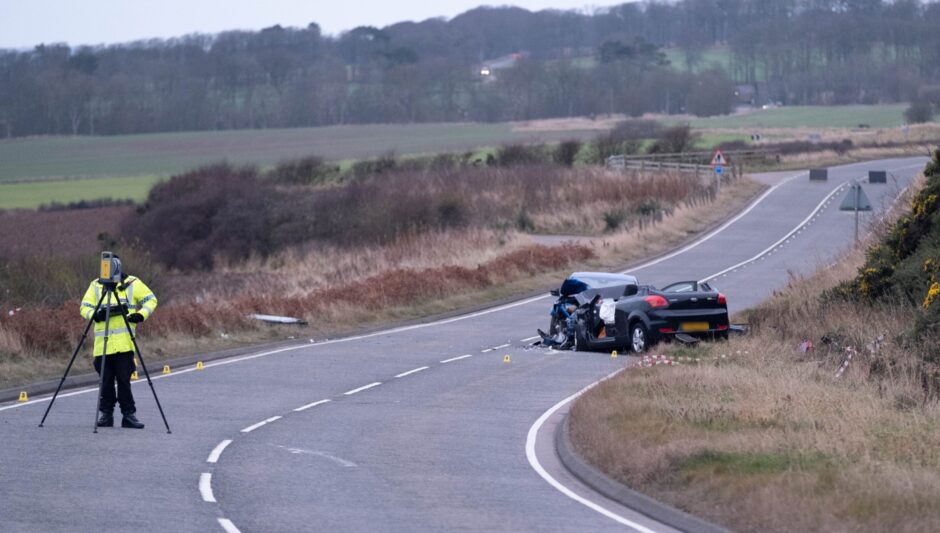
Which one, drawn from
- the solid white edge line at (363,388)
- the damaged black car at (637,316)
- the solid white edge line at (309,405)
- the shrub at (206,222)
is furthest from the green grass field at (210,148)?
the solid white edge line at (309,405)

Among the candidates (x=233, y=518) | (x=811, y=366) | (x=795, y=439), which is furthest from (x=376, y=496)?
(x=811, y=366)

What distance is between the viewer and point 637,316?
23.5 metres

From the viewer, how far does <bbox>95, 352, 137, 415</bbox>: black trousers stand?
47.8 feet

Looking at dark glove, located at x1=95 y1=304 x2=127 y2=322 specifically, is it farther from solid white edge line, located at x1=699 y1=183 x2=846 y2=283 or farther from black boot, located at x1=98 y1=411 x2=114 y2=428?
solid white edge line, located at x1=699 y1=183 x2=846 y2=283

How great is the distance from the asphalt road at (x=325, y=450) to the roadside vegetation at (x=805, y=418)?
75cm

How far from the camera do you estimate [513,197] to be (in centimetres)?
6700

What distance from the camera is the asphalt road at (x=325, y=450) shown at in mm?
10281

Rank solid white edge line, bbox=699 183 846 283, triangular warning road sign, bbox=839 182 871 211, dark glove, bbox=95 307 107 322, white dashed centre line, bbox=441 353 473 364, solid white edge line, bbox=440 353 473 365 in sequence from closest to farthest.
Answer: dark glove, bbox=95 307 107 322
solid white edge line, bbox=440 353 473 365
white dashed centre line, bbox=441 353 473 364
triangular warning road sign, bbox=839 182 871 211
solid white edge line, bbox=699 183 846 283

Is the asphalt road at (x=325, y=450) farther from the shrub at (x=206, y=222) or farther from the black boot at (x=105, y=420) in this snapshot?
the shrub at (x=206, y=222)

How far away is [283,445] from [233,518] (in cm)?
365

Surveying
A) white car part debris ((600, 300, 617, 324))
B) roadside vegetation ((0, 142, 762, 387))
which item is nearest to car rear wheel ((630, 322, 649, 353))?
white car part debris ((600, 300, 617, 324))

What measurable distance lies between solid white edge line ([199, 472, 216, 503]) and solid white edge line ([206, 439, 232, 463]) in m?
0.73

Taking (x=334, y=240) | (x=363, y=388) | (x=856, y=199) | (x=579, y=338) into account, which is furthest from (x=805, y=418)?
(x=334, y=240)

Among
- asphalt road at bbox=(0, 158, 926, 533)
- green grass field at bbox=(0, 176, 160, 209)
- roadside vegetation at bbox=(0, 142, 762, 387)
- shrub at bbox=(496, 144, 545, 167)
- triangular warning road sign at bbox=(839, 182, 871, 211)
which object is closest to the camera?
asphalt road at bbox=(0, 158, 926, 533)
